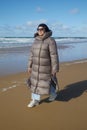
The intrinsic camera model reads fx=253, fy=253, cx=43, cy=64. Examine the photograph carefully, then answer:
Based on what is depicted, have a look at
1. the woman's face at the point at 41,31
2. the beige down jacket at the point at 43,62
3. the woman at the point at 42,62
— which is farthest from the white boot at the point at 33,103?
the woman's face at the point at 41,31

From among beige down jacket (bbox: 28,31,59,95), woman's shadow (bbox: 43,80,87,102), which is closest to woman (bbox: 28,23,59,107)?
beige down jacket (bbox: 28,31,59,95)

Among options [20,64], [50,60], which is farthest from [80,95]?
[20,64]

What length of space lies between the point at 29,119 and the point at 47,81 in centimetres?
99

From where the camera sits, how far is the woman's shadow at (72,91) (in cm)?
630

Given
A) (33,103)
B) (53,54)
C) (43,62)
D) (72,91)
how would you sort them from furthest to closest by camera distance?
(72,91), (33,103), (43,62), (53,54)

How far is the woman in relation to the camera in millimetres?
5332

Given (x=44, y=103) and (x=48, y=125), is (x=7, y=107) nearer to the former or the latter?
(x=44, y=103)

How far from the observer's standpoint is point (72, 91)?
6887 millimetres

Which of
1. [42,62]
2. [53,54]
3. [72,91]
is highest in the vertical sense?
[53,54]

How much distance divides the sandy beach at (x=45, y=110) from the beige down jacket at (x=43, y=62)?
1.60ft

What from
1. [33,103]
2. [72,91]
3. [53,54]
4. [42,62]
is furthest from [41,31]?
[72,91]

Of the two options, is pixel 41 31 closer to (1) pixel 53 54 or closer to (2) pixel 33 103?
(1) pixel 53 54

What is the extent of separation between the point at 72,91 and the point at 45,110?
1683 millimetres

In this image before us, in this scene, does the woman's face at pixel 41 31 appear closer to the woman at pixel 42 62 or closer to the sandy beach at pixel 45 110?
the woman at pixel 42 62
